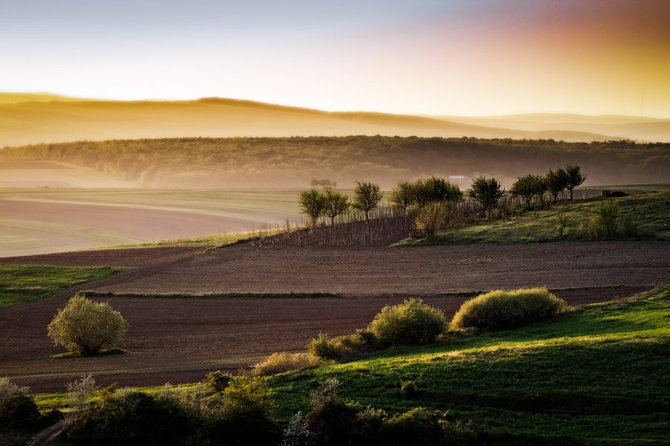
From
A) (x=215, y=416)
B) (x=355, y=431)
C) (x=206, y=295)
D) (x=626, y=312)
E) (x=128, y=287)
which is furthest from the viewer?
(x=128, y=287)

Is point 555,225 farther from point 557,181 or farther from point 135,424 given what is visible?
point 135,424

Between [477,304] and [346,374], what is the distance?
30.8 feet

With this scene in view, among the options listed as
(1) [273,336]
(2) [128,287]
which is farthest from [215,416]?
(2) [128,287]

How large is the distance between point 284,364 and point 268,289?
21.6 meters

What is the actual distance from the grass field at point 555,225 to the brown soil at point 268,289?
2.88 m

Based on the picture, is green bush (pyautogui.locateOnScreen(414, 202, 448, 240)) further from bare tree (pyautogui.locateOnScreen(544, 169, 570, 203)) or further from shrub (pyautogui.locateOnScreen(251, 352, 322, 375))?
shrub (pyautogui.locateOnScreen(251, 352, 322, 375))

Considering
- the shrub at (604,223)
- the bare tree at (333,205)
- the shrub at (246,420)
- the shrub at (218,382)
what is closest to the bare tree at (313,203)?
the bare tree at (333,205)

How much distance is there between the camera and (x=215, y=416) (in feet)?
62.2

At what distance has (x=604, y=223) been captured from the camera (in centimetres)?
5697

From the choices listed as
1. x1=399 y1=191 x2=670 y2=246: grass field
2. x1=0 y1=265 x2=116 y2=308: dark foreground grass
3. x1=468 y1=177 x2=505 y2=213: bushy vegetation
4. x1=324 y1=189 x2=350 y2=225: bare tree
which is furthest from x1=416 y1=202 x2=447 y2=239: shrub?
x1=0 y1=265 x2=116 y2=308: dark foreground grass

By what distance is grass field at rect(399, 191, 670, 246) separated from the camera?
57500 millimetres

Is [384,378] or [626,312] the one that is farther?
[626,312]

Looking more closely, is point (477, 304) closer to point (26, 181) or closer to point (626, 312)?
point (626, 312)

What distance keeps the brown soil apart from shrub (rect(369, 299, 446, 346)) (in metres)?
4.53
